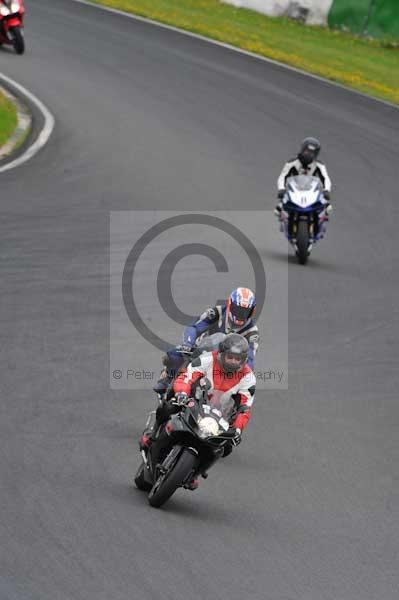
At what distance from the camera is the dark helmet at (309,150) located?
19.1m

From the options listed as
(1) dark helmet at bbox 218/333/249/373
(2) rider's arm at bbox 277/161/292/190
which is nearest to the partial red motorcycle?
(2) rider's arm at bbox 277/161/292/190

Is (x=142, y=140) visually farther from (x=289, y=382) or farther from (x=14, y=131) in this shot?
(x=289, y=382)

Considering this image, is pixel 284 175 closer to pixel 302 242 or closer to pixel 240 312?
pixel 302 242

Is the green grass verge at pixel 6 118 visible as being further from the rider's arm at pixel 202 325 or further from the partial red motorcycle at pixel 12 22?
the rider's arm at pixel 202 325

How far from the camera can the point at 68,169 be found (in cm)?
2189


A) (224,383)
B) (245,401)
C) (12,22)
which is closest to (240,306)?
(224,383)

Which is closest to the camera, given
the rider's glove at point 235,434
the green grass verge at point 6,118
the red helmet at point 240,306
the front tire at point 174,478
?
the front tire at point 174,478

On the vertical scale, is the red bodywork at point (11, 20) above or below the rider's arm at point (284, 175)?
above

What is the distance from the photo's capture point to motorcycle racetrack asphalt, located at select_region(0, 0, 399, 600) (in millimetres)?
8781

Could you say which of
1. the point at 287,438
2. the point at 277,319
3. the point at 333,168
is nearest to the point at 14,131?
the point at 333,168

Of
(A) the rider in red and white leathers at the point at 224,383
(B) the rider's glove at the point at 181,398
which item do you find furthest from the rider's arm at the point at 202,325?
(B) the rider's glove at the point at 181,398

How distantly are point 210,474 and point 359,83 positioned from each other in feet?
75.5

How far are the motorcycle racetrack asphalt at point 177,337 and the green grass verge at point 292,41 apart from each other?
225 centimetres

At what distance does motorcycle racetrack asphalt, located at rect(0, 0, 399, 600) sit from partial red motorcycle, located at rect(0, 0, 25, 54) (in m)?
0.50
